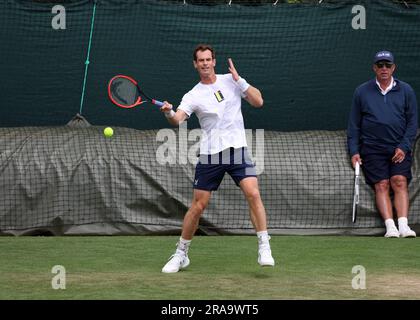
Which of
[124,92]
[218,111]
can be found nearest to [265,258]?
[218,111]

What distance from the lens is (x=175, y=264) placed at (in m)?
7.26

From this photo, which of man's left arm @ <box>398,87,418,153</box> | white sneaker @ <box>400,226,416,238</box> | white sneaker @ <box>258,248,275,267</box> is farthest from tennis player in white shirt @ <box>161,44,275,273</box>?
man's left arm @ <box>398,87,418,153</box>

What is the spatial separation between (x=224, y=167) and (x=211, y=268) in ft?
2.58

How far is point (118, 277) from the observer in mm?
6977

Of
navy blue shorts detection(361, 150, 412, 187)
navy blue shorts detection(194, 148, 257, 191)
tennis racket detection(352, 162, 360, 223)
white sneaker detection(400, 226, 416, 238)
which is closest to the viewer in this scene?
navy blue shorts detection(194, 148, 257, 191)

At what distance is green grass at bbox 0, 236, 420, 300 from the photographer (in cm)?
632

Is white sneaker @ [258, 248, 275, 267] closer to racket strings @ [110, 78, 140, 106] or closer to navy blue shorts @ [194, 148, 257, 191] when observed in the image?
navy blue shorts @ [194, 148, 257, 191]

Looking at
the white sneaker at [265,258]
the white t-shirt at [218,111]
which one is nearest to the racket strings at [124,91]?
the white t-shirt at [218,111]

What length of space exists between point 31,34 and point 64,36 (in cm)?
38

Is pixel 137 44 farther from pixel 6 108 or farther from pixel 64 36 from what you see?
pixel 6 108

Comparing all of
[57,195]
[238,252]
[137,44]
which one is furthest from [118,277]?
[137,44]

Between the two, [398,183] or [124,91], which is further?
[398,183]

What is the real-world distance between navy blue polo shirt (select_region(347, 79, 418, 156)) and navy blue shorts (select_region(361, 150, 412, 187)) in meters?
0.08

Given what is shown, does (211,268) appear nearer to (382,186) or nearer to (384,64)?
(382,186)
